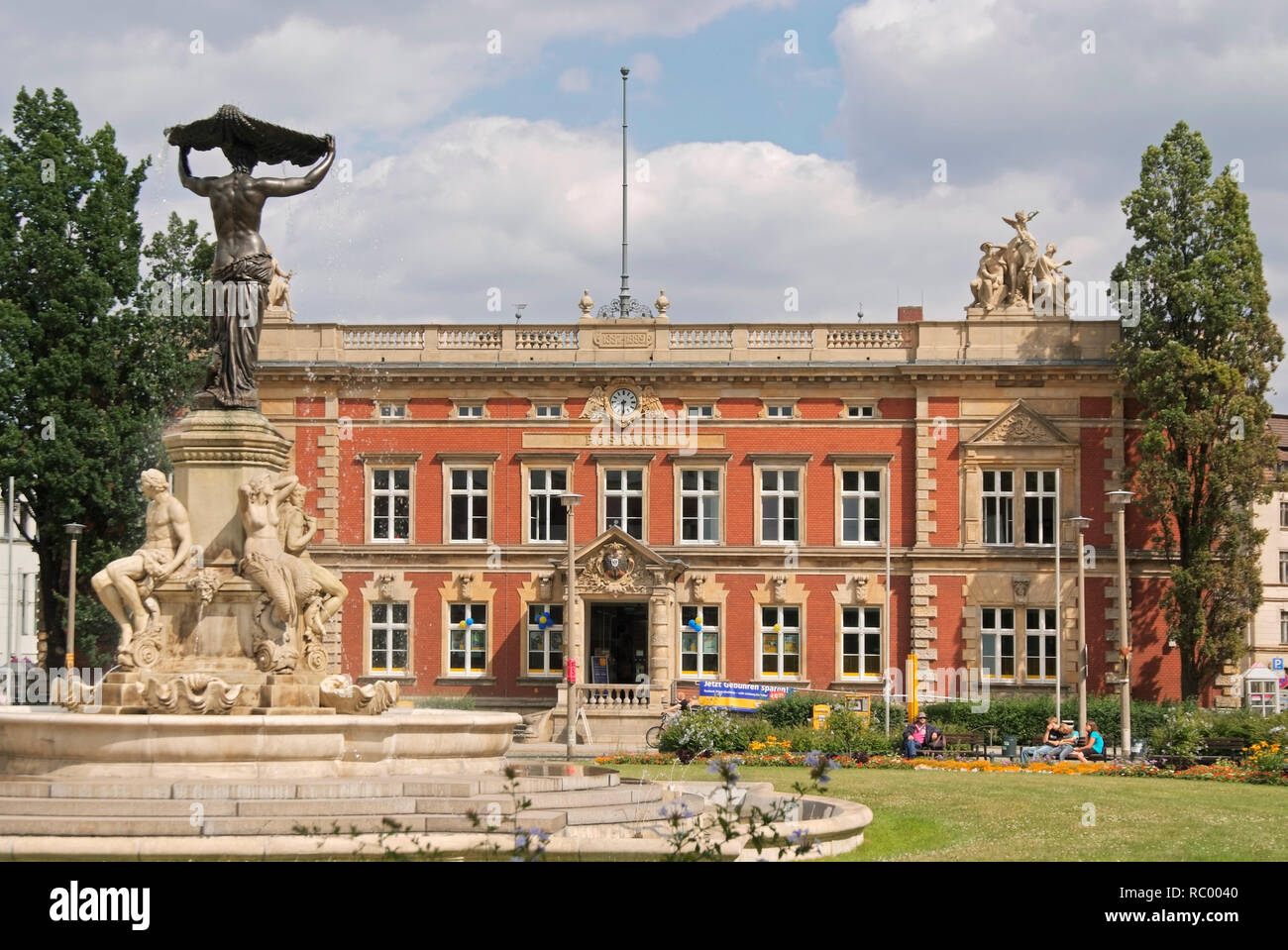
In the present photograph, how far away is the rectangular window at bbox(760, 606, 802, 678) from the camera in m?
49.0

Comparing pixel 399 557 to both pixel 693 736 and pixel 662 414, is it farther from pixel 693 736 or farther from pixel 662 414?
pixel 693 736

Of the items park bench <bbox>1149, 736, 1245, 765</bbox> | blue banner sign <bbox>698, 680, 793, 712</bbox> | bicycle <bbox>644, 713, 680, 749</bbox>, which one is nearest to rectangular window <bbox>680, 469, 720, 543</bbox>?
blue banner sign <bbox>698, 680, 793, 712</bbox>

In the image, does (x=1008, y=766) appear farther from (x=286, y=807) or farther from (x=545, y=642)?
(x=545, y=642)

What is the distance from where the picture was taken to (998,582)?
48.6m

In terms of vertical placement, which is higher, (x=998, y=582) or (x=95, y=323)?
(x=95, y=323)

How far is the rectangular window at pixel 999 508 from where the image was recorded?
4900 centimetres

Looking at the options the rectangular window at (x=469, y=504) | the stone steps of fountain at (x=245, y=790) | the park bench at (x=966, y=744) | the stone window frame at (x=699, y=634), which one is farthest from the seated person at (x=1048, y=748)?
the rectangular window at (x=469, y=504)

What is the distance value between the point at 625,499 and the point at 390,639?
27.7ft

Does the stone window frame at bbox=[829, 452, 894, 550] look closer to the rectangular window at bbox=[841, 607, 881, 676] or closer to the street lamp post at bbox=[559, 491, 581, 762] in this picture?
the rectangular window at bbox=[841, 607, 881, 676]

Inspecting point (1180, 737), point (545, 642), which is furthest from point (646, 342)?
point (1180, 737)

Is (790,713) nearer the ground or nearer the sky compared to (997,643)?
nearer the ground

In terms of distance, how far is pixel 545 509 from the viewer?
50.0 meters
